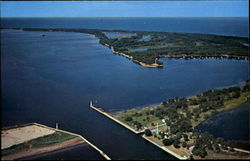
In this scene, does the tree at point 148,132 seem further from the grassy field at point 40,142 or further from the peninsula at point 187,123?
the grassy field at point 40,142

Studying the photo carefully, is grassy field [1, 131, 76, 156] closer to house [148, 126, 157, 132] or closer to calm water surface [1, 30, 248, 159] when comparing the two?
calm water surface [1, 30, 248, 159]

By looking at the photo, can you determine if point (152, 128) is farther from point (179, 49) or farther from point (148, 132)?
point (179, 49)

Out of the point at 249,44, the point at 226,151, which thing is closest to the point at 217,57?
the point at 249,44

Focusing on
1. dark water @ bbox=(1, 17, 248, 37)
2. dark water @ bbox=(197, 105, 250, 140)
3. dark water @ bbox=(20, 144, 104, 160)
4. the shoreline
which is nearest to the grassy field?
the shoreline

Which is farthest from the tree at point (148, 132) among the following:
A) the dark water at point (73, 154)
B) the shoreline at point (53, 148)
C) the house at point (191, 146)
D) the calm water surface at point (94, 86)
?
the dark water at point (73, 154)

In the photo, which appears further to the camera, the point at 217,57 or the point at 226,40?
the point at 226,40

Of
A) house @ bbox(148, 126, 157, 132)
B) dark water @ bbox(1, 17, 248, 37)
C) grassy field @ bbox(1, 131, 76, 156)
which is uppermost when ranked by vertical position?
dark water @ bbox(1, 17, 248, 37)

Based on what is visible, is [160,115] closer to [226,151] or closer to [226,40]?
[226,151]
